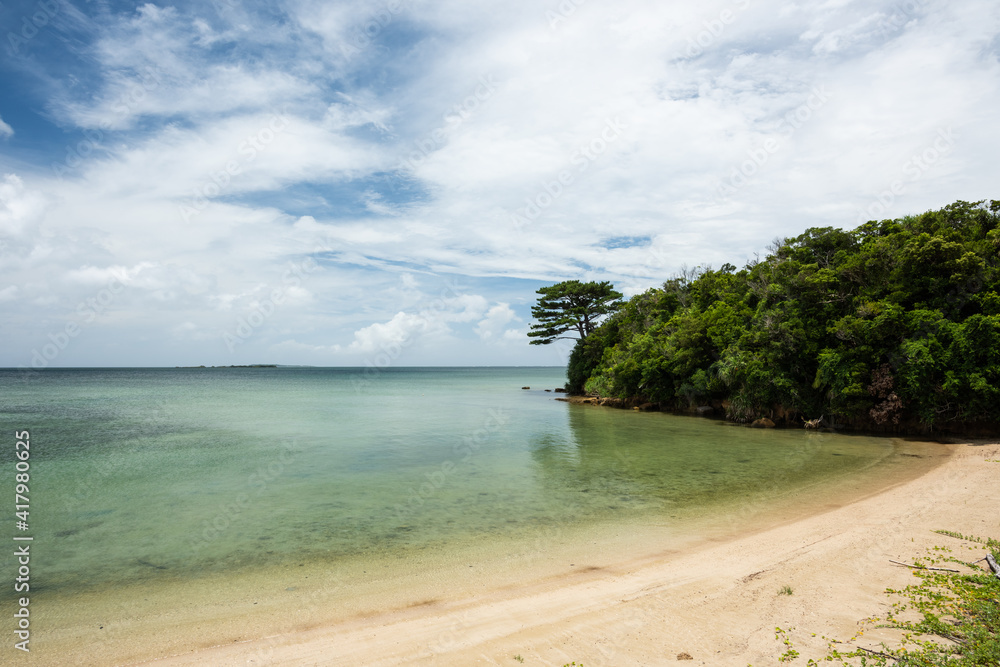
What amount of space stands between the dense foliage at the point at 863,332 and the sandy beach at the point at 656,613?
14352 mm

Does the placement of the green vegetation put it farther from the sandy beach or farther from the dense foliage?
the dense foliage

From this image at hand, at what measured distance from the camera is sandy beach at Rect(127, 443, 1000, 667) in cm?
552

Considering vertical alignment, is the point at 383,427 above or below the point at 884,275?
below

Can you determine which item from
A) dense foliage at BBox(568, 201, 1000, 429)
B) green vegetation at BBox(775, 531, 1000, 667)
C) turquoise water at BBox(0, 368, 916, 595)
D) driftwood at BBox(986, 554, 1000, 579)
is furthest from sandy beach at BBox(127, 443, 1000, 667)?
dense foliage at BBox(568, 201, 1000, 429)

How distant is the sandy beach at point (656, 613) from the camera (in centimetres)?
552

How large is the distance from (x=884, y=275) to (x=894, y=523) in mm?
19243

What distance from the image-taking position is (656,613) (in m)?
6.39

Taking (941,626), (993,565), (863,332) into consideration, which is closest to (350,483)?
(941,626)

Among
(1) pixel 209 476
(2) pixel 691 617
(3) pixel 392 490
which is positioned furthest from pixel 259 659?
(1) pixel 209 476

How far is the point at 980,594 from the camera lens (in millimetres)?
5902

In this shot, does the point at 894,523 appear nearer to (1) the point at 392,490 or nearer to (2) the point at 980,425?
(1) the point at 392,490

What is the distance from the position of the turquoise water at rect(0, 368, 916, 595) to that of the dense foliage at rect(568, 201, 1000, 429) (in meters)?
2.70

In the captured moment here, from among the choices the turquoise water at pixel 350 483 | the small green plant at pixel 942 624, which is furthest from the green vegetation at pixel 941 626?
the turquoise water at pixel 350 483

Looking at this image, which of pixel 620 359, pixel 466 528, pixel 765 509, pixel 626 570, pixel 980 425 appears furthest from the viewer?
pixel 620 359
